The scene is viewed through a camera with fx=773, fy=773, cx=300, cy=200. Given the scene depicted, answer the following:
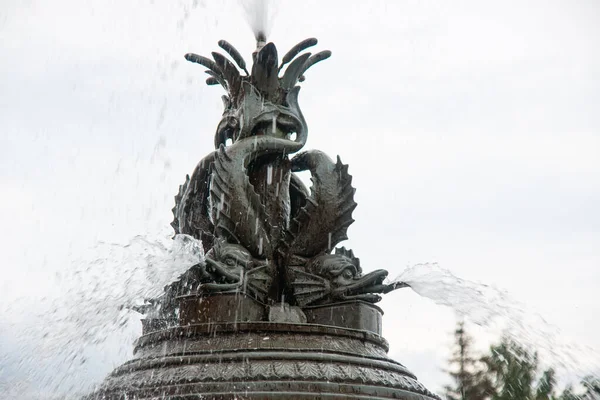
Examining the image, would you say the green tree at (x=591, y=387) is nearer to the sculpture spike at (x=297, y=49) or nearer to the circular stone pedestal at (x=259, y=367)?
the circular stone pedestal at (x=259, y=367)

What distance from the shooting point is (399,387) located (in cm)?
453

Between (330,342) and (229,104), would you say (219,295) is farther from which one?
(229,104)

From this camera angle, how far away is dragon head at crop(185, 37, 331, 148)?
593 cm

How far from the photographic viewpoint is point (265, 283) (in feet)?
17.5

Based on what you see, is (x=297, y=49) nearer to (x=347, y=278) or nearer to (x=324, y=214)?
(x=324, y=214)

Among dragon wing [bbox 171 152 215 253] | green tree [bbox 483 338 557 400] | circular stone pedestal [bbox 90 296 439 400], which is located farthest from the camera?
green tree [bbox 483 338 557 400]

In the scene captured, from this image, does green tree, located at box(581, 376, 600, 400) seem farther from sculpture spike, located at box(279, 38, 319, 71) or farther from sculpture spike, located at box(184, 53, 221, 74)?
sculpture spike, located at box(184, 53, 221, 74)

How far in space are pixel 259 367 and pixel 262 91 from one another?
98.5 inches

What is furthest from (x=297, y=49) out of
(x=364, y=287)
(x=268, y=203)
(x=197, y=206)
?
(x=364, y=287)

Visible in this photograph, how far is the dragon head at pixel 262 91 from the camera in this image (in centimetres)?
593

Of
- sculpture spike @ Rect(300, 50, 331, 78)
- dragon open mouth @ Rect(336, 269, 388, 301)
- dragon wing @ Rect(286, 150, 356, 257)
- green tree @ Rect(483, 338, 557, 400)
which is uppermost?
green tree @ Rect(483, 338, 557, 400)

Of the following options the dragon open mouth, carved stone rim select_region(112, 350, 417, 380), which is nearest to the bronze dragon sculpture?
the dragon open mouth

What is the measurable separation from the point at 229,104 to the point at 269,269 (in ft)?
4.92

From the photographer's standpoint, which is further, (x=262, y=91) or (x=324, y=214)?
(x=262, y=91)
